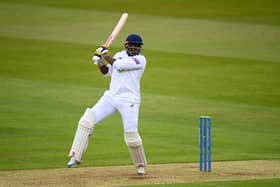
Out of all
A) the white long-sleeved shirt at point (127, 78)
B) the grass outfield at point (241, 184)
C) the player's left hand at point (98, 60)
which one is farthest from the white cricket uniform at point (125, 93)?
the grass outfield at point (241, 184)

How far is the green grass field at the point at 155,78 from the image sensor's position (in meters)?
15.3

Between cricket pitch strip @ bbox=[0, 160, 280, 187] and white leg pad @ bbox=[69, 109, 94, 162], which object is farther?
white leg pad @ bbox=[69, 109, 94, 162]

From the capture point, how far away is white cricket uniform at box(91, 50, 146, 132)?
12.7m

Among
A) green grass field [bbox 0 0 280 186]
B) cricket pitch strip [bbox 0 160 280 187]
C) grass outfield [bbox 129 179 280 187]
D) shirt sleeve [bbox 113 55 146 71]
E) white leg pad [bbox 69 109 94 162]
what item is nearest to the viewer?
grass outfield [bbox 129 179 280 187]

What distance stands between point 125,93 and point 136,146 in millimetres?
712

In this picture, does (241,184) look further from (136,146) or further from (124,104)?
(124,104)

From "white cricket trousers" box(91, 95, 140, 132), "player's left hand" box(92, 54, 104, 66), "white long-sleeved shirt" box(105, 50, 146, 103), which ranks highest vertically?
"player's left hand" box(92, 54, 104, 66)

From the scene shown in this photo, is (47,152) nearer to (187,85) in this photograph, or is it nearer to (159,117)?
(159,117)

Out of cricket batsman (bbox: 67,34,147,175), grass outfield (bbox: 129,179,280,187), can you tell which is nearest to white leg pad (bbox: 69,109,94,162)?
cricket batsman (bbox: 67,34,147,175)

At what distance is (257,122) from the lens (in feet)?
57.5

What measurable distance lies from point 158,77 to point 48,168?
904 centimetres

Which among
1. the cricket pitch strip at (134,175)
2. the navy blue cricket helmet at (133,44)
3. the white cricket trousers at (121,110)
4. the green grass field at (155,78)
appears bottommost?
the cricket pitch strip at (134,175)

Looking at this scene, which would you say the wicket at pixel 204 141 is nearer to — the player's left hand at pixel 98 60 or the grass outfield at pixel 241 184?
the grass outfield at pixel 241 184

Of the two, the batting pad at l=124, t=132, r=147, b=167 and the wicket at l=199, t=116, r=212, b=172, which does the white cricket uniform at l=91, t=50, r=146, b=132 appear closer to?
the batting pad at l=124, t=132, r=147, b=167
